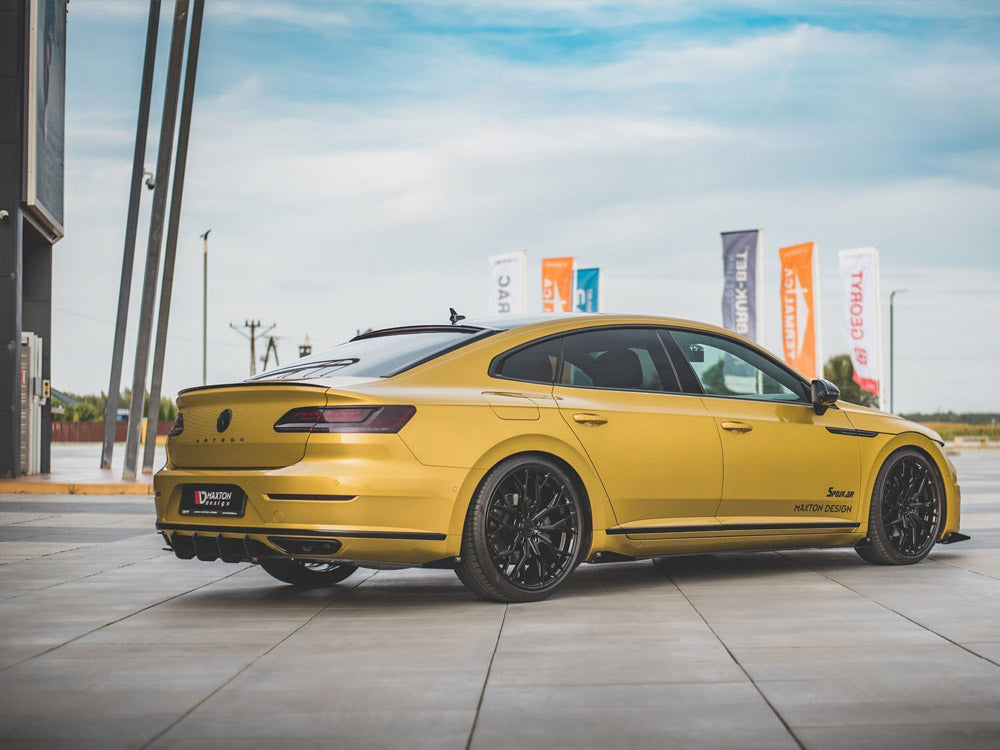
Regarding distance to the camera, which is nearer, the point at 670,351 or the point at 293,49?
the point at 670,351

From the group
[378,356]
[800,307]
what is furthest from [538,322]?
[800,307]

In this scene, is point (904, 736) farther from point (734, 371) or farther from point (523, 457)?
point (734, 371)

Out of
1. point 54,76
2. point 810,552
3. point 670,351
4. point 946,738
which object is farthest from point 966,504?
point 54,76

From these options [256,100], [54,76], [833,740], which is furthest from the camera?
[54,76]

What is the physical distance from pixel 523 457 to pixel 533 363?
0.61 metres

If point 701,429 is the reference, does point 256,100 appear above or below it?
above

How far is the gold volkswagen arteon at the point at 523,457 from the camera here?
642 cm

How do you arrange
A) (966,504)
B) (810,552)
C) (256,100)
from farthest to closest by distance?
(256,100) → (966,504) → (810,552)

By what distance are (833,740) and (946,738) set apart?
1.11ft

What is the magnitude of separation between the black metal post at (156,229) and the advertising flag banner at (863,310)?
65.0 ft

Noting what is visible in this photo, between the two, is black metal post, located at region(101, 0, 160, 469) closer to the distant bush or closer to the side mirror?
the side mirror

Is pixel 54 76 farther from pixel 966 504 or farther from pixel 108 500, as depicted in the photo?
pixel 966 504

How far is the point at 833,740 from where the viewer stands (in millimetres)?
3863

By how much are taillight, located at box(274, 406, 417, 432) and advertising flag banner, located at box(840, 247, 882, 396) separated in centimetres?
2954
